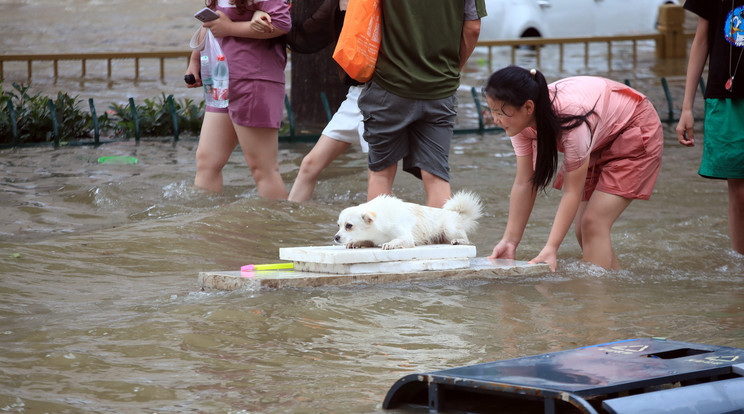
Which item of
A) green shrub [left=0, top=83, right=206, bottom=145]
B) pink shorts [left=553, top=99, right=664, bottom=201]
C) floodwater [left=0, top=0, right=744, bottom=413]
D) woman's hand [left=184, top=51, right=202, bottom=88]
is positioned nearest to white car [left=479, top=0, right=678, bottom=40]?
green shrub [left=0, top=83, right=206, bottom=145]

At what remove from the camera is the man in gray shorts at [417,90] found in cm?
565

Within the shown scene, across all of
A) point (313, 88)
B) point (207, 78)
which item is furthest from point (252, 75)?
point (313, 88)

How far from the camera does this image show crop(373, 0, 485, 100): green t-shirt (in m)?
5.64

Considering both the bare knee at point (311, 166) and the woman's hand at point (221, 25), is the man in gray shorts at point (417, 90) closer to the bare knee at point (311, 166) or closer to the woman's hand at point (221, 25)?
the woman's hand at point (221, 25)

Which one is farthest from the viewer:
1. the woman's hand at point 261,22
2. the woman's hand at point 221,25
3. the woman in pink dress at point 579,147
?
the woman's hand at point 221,25

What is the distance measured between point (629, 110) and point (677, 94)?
1055 centimetres

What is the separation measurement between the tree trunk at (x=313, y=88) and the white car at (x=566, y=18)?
857 centimetres

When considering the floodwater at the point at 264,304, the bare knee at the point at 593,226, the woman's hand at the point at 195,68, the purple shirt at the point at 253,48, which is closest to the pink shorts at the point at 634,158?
the bare knee at the point at 593,226

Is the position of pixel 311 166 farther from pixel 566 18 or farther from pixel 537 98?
pixel 566 18

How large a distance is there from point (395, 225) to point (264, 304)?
3.20ft

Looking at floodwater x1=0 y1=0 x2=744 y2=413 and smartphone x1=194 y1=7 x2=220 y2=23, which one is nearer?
floodwater x1=0 y1=0 x2=744 y2=413

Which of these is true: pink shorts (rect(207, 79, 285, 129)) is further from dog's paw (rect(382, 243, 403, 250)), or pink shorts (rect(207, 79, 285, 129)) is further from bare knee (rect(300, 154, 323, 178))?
dog's paw (rect(382, 243, 403, 250))

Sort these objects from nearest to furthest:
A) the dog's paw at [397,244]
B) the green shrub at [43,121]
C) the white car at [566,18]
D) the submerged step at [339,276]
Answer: the submerged step at [339,276]
the dog's paw at [397,244]
the green shrub at [43,121]
the white car at [566,18]

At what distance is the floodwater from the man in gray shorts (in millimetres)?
858
